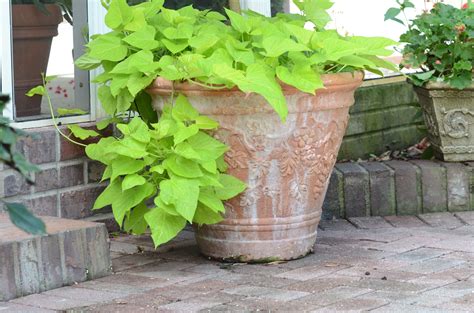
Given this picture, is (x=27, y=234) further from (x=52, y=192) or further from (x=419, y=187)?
(x=419, y=187)

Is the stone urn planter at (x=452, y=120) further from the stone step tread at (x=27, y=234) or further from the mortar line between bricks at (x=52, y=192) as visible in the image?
the stone step tread at (x=27, y=234)

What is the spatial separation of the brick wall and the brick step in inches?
9.4

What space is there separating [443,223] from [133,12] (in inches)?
64.6

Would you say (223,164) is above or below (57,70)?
below

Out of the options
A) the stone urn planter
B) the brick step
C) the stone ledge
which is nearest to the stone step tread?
the brick step

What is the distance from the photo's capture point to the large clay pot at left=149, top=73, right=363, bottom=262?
3.36m

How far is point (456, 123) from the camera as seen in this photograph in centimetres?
447

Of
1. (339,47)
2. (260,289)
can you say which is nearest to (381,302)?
(260,289)

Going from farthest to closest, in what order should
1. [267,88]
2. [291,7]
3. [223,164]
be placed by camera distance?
[291,7]
[223,164]
[267,88]

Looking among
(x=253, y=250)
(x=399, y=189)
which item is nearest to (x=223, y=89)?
(x=253, y=250)

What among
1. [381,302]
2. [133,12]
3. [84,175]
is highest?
[133,12]

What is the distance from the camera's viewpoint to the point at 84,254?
3260 mm

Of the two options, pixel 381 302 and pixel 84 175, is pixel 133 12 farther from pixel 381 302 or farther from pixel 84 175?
pixel 381 302

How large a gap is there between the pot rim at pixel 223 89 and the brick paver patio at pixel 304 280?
0.61 metres
